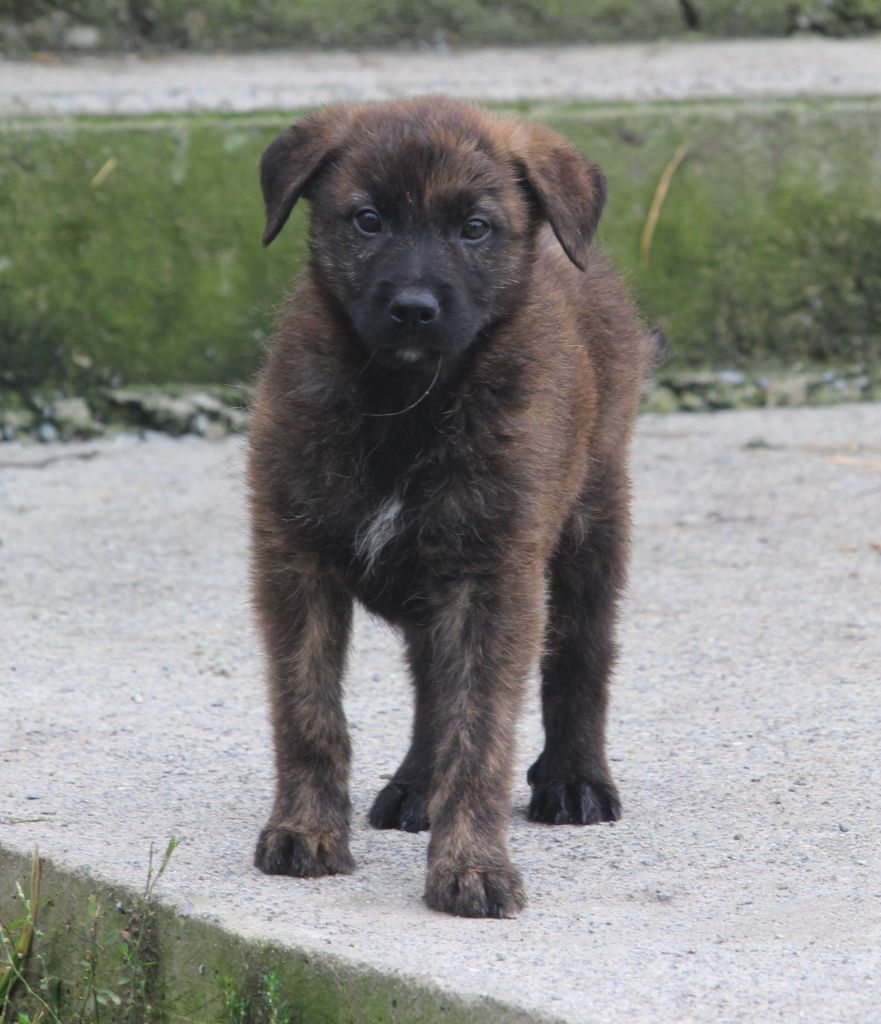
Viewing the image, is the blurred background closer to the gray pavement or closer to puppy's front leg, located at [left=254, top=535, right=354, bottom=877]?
the gray pavement

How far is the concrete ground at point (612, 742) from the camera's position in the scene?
10.0ft

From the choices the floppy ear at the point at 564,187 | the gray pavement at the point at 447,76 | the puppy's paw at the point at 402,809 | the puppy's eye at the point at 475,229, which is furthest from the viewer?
the gray pavement at the point at 447,76

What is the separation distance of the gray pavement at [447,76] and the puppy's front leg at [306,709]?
14.1ft

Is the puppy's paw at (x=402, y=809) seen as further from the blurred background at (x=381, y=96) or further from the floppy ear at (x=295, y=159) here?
the blurred background at (x=381, y=96)

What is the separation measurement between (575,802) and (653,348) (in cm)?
122

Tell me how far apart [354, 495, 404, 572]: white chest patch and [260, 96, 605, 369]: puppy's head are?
27 cm

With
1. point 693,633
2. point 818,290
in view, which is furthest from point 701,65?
point 693,633

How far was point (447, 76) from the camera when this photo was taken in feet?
25.7

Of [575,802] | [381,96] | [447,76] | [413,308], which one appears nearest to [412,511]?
[413,308]

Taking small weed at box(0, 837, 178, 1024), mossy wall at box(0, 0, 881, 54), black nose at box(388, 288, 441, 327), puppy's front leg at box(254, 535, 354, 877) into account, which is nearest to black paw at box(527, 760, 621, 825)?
puppy's front leg at box(254, 535, 354, 877)

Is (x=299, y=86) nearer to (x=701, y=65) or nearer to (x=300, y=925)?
(x=701, y=65)

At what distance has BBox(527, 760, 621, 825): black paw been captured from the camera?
391cm

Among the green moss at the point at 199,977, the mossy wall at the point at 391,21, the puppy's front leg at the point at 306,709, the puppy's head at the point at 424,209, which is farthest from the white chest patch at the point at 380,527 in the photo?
the mossy wall at the point at 391,21

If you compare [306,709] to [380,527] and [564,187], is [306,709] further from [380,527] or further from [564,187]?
[564,187]
